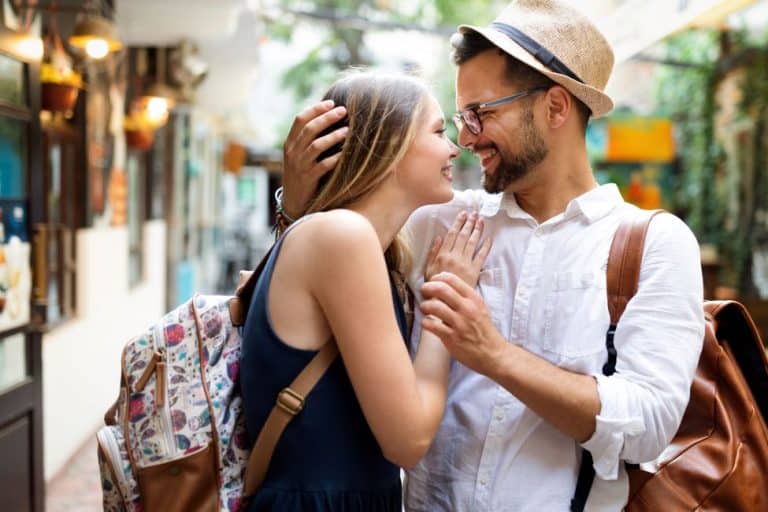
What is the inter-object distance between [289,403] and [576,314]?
2.21 ft

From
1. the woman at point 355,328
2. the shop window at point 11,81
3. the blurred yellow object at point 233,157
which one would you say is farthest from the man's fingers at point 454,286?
the blurred yellow object at point 233,157

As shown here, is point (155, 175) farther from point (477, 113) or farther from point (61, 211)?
point (477, 113)

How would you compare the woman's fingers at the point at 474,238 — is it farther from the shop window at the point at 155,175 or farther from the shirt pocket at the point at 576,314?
the shop window at the point at 155,175

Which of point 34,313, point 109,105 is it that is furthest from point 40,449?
point 109,105

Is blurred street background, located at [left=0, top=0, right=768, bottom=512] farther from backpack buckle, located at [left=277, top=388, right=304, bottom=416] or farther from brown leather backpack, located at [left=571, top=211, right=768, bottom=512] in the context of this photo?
backpack buckle, located at [left=277, top=388, right=304, bottom=416]

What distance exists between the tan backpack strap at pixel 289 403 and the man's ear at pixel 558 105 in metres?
0.79

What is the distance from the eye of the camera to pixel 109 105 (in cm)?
767

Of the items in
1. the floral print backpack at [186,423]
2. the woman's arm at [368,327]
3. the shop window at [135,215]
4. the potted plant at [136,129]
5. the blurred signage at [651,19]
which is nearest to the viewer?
the woman's arm at [368,327]

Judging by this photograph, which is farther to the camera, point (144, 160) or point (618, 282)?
point (144, 160)

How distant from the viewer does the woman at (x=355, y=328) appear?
172 cm

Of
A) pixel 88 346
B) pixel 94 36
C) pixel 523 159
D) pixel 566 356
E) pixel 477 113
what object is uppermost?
pixel 94 36

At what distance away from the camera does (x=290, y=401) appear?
174 cm

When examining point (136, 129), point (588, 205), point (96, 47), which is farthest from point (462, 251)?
point (136, 129)

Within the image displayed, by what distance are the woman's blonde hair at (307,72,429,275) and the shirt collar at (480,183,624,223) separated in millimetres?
362
